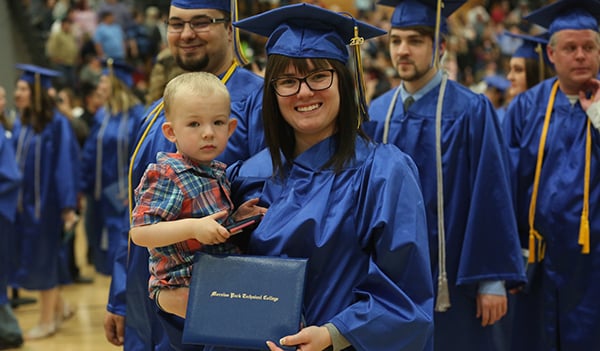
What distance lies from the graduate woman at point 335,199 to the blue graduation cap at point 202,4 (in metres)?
0.67

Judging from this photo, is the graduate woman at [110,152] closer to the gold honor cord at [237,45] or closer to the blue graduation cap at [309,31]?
the gold honor cord at [237,45]

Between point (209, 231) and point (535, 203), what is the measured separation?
233 cm

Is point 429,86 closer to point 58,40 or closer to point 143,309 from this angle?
point 143,309

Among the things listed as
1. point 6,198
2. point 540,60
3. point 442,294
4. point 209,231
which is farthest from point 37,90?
point 209,231

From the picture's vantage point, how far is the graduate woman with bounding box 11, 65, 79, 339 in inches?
280

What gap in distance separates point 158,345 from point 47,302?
14.3 ft

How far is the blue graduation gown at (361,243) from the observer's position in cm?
217

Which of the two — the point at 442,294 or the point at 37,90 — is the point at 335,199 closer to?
the point at 442,294

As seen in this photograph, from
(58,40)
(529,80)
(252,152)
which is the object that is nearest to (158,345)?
(252,152)

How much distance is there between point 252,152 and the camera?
2877 mm

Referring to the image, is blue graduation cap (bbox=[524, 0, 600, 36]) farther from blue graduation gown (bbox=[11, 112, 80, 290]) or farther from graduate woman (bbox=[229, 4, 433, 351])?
blue graduation gown (bbox=[11, 112, 80, 290])

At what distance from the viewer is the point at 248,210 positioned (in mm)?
2404

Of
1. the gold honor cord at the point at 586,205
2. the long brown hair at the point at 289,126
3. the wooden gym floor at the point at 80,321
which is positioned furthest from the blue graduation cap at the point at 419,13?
the wooden gym floor at the point at 80,321

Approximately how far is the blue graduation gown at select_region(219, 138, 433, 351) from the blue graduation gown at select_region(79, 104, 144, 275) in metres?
5.42
